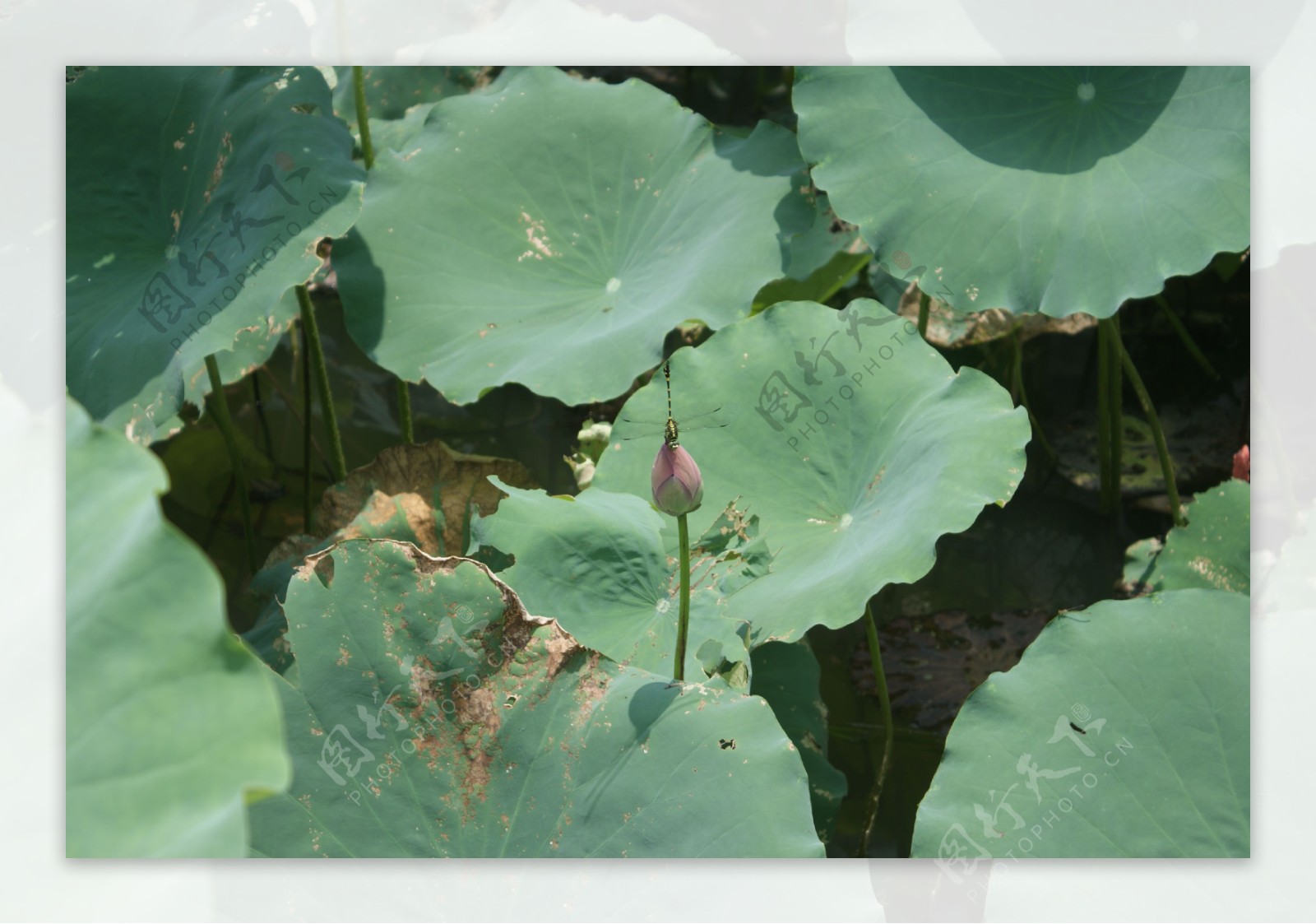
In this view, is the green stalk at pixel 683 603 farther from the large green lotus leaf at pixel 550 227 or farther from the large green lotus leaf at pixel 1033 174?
the large green lotus leaf at pixel 1033 174

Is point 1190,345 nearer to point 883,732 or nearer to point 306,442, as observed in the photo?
point 883,732

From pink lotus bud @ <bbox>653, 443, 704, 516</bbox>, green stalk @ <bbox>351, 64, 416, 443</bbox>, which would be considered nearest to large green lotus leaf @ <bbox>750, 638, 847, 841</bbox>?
pink lotus bud @ <bbox>653, 443, 704, 516</bbox>

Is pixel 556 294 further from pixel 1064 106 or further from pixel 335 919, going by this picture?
pixel 335 919

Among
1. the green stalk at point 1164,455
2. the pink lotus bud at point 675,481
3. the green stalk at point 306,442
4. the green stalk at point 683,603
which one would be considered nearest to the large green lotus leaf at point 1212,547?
the green stalk at point 1164,455

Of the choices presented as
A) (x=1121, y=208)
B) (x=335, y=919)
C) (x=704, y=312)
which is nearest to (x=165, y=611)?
(x=335, y=919)

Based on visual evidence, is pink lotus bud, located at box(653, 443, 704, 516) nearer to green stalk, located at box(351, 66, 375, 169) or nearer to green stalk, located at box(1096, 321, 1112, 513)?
green stalk, located at box(351, 66, 375, 169)
